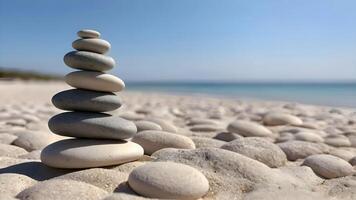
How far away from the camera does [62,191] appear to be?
1827mm

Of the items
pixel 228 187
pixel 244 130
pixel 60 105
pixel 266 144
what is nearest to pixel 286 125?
pixel 244 130

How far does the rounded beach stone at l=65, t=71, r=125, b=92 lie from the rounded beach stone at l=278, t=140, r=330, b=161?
161cm

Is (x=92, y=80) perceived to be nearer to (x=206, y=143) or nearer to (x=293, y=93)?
(x=206, y=143)

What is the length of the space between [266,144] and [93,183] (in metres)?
1.48

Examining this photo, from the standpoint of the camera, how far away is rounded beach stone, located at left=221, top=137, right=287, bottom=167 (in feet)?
8.72

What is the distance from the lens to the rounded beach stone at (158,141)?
286cm

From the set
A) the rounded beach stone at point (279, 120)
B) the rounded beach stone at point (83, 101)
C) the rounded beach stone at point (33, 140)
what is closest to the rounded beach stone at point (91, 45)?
the rounded beach stone at point (83, 101)

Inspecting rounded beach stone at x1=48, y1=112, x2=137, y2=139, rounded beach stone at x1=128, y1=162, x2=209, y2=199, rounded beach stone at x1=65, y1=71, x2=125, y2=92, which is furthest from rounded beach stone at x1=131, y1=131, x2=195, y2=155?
rounded beach stone at x1=128, y1=162, x2=209, y2=199

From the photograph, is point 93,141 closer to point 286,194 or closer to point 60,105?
point 60,105

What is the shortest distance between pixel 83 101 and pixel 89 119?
13cm

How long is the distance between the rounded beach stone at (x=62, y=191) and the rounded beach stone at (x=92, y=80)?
0.69 m

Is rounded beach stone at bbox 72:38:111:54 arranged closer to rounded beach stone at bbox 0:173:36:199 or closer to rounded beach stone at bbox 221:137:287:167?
rounded beach stone at bbox 0:173:36:199

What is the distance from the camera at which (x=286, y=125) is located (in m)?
5.21

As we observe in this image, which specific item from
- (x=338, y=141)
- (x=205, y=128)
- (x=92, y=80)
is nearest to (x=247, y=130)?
(x=205, y=128)
